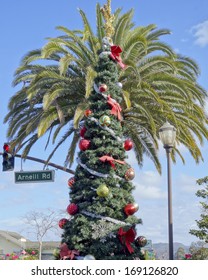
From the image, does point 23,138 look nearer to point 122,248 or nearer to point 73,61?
point 73,61

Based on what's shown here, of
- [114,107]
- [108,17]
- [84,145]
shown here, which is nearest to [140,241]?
[84,145]

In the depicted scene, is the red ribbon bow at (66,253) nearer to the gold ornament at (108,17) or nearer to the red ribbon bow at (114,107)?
the red ribbon bow at (114,107)

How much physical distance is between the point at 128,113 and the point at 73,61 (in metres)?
2.86

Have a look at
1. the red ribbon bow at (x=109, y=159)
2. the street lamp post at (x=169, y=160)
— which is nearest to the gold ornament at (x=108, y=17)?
the red ribbon bow at (x=109, y=159)

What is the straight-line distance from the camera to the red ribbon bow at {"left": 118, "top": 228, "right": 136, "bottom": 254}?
11938 mm

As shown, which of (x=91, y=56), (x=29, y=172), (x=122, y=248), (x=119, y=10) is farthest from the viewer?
(x=119, y=10)

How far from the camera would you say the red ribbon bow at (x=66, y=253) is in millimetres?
11852

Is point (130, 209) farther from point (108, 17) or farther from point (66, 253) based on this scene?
point (108, 17)

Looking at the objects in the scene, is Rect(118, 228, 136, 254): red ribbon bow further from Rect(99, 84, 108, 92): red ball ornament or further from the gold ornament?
the gold ornament

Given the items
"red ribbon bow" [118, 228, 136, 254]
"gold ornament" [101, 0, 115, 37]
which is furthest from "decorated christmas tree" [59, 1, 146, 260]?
"gold ornament" [101, 0, 115, 37]

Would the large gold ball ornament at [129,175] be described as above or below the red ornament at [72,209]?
above

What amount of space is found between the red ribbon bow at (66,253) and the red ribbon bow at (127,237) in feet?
3.63

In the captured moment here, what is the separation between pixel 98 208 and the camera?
1212 centimetres
